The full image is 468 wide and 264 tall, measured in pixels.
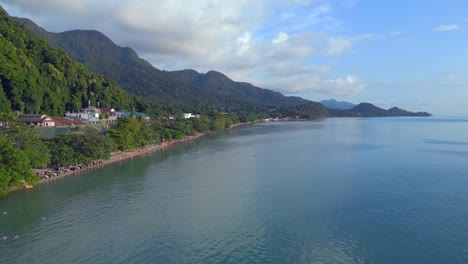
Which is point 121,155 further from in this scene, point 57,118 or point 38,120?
point 57,118

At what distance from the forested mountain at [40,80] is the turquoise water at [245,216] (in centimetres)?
2941

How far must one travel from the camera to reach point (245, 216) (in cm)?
1828

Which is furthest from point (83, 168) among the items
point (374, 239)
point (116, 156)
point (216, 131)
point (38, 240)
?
point (216, 131)

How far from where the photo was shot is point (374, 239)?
15125 millimetres

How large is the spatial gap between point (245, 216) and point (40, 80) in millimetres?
50944

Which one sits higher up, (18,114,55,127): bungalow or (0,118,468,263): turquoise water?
(18,114,55,127): bungalow

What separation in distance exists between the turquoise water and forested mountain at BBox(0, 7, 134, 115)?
29409 millimetres

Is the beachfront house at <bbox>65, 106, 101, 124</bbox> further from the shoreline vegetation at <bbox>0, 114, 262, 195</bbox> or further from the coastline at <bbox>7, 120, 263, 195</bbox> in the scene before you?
the coastline at <bbox>7, 120, 263, 195</bbox>

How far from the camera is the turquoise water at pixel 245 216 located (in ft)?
45.6

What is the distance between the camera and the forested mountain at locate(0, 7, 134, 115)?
50.1m

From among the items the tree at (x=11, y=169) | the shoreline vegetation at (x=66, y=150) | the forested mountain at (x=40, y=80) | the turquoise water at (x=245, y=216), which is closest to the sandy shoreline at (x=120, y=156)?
the shoreline vegetation at (x=66, y=150)

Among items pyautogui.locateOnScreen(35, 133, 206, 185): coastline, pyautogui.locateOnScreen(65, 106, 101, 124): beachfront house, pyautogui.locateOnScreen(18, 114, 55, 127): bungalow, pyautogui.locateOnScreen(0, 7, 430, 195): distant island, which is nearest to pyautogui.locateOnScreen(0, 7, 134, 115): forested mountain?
pyautogui.locateOnScreen(0, 7, 430, 195): distant island

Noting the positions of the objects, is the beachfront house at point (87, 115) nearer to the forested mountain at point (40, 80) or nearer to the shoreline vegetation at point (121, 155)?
the forested mountain at point (40, 80)

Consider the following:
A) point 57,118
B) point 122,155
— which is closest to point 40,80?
point 57,118
